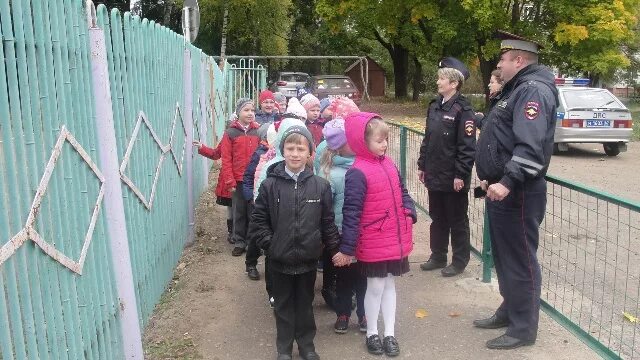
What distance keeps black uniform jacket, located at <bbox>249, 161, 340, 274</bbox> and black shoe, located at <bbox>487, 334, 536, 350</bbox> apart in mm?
1284

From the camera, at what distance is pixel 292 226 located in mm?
3734

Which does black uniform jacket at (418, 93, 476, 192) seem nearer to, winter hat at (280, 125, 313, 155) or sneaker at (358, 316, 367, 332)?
sneaker at (358, 316, 367, 332)

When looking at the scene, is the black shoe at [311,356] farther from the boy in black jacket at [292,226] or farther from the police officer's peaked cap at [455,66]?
the police officer's peaked cap at [455,66]

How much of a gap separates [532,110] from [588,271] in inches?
118

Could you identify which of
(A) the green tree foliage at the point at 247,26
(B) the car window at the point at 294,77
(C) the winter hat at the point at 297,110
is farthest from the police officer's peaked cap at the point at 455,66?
(A) the green tree foliage at the point at 247,26

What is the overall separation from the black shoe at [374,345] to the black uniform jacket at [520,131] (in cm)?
127

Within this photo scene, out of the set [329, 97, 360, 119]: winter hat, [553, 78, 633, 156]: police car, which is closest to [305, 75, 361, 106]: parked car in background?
[553, 78, 633, 156]: police car

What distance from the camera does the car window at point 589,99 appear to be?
46.2ft

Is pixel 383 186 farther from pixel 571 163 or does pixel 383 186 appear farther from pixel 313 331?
pixel 571 163

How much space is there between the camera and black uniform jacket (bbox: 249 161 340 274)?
3.74 m

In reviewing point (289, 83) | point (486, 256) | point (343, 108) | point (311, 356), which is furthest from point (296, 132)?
point (289, 83)

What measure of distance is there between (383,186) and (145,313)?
2.01 meters

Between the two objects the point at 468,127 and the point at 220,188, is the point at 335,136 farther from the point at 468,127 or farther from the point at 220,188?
the point at 220,188

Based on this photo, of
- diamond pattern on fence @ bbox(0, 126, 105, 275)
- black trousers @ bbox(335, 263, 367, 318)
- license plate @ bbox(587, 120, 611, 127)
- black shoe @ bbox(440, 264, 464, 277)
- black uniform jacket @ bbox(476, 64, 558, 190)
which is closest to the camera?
diamond pattern on fence @ bbox(0, 126, 105, 275)
